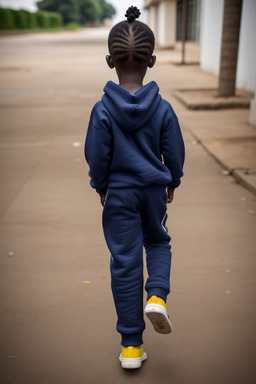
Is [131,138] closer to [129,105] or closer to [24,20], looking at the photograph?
[129,105]

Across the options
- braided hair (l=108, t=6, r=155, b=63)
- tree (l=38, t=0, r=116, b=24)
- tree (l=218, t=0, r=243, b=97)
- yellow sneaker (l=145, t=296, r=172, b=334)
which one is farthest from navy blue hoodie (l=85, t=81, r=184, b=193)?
tree (l=38, t=0, r=116, b=24)

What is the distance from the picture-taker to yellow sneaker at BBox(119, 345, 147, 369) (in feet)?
6.64

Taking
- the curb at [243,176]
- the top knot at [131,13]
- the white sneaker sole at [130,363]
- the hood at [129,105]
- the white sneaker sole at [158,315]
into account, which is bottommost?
the curb at [243,176]

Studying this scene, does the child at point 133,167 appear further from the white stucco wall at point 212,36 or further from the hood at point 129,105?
the white stucco wall at point 212,36

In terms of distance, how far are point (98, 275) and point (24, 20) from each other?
58990 millimetres

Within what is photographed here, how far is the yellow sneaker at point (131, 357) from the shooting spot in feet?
6.64

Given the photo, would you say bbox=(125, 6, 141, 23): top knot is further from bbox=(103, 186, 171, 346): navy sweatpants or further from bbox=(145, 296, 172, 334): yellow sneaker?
bbox=(145, 296, 172, 334): yellow sneaker

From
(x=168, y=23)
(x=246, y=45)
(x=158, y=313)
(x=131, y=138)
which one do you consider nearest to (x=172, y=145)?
(x=131, y=138)

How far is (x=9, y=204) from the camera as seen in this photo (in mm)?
4227

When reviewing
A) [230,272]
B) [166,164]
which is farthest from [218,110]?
[166,164]

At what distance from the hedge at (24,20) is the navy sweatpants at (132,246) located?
52.5m

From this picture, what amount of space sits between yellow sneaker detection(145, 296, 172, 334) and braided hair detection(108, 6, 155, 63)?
1125 mm

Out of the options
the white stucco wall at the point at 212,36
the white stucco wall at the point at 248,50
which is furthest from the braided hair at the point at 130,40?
the white stucco wall at the point at 212,36

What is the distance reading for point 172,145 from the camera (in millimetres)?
1938
